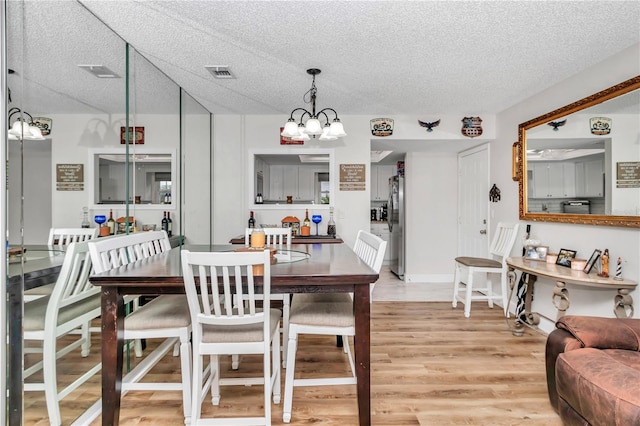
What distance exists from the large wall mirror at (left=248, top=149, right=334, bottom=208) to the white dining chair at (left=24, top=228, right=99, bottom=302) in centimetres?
230

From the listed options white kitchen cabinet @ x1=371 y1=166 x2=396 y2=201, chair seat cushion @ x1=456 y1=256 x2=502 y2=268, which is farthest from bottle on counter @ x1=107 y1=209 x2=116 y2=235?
white kitchen cabinet @ x1=371 y1=166 x2=396 y2=201

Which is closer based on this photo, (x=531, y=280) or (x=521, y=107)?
(x=531, y=280)

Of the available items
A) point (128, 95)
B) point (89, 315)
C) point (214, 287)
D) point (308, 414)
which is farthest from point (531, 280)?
point (128, 95)

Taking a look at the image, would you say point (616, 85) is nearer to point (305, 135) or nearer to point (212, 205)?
point (305, 135)

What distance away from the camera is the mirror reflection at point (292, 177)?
4430mm

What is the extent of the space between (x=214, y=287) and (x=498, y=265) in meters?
3.18

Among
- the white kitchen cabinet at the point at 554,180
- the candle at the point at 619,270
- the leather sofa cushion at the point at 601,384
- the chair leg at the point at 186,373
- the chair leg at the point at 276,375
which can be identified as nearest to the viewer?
the leather sofa cushion at the point at 601,384

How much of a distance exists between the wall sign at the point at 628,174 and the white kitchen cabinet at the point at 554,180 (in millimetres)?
437

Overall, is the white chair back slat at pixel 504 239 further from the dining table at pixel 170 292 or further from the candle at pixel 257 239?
the candle at pixel 257 239

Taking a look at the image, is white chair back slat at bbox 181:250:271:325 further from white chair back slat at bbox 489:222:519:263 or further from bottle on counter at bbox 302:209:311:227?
white chair back slat at bbox 489:222:519:263

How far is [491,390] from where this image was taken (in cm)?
219

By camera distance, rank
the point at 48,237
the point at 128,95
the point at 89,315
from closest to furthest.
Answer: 1. the point at 48,237
2. the point at 89,315
3. the point at 128,95

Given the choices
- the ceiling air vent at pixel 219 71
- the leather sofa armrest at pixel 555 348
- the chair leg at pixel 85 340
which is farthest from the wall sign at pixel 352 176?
the chair leg at pixel 85 340

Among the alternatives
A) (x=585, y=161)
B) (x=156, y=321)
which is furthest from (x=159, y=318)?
(x=585, y=161)
